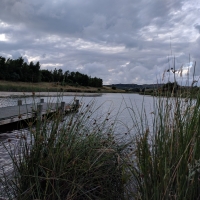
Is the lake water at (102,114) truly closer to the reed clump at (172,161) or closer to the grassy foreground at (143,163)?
the grassy foreground at (143,163)

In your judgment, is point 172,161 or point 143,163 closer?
point 172,161

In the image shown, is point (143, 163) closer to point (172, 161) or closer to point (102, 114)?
point (172, 161)

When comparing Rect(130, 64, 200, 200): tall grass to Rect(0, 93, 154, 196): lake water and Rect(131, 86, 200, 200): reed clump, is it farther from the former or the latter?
Rect(0, 93, 154, 196): lake water

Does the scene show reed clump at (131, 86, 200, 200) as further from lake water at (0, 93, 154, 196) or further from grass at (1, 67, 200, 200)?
lake water at (0, 93, 154, 196)

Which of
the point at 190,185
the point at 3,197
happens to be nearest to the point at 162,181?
the point at 190,185

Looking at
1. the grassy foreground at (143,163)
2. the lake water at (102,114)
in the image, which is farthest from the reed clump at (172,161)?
the lake water at (102,114)

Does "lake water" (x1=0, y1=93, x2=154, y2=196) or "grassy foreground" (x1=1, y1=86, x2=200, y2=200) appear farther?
"lake water" (x1=0, y1=93, x2=154, y2=196)

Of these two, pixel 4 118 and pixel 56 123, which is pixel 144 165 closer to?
pixel 56 123

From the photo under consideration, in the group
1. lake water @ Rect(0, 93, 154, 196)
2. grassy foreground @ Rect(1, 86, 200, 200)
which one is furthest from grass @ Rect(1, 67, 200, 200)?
lake water @ Rect(0, 93, 154, 196)

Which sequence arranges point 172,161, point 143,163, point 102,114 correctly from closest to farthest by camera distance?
point 172,161 → point 143,163 → point 102,114

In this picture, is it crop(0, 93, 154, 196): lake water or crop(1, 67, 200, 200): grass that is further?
crop(0, 93, 154, 196): lake water

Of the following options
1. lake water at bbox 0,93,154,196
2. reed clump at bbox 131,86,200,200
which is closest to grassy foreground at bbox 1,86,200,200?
reed clump at bbox 131,86,200,200

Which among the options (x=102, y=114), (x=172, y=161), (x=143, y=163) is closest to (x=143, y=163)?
(x=143, y=163)

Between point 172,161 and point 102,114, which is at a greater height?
point 172,161
